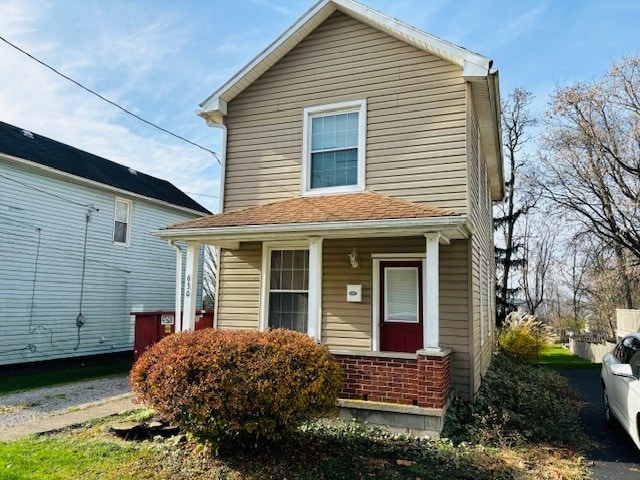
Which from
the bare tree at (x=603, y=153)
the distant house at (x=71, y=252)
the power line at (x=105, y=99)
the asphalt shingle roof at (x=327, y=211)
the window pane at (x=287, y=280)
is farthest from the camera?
the bare tree at (x=603, y=153)

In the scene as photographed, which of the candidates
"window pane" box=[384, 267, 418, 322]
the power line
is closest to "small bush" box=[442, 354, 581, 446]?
"window pane" box=[384, 267, 418, 322]

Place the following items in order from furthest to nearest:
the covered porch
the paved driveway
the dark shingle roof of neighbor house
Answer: the dark shingle roof of neighbor house, the covered porch, the paved driveway

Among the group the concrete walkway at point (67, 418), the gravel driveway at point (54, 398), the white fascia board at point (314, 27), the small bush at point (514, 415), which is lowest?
the gravel driveway at point (54, 398)

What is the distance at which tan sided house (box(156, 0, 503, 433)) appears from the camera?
22.0 ft

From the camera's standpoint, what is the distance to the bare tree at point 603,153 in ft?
66.2

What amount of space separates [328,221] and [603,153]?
1903 cm

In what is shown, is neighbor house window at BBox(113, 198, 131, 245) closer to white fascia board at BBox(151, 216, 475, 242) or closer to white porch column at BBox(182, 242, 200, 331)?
white fascia board at BBox(151, 216, 475, 242)

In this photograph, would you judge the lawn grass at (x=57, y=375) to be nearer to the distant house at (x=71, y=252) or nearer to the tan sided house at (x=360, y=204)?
the distant house at (x=71, y=252)

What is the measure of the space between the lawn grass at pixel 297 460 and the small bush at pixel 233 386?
1.08 ft

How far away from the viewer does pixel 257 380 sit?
16.3 feet

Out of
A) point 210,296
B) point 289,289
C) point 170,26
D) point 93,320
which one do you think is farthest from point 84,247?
point 210,296

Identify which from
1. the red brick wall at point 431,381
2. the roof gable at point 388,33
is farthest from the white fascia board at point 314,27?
the red brick wall at point 431,381

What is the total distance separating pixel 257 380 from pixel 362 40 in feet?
22.2

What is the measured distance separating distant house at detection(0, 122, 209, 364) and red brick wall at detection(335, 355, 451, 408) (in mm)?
9876
